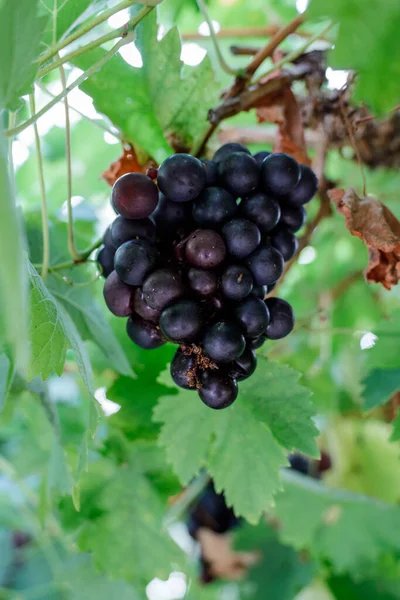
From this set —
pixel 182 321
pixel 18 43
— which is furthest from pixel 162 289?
pixel 18 43

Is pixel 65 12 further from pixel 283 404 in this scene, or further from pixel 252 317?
pixel 283 404

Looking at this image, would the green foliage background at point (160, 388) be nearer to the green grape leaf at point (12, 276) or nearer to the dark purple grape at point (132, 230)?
the green grape leaf at point (12, 276)

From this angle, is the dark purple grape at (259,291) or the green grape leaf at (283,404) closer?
the dark purple grape at (259,291)

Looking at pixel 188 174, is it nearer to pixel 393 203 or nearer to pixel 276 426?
pixel 276 426

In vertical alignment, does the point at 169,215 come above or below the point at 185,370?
above

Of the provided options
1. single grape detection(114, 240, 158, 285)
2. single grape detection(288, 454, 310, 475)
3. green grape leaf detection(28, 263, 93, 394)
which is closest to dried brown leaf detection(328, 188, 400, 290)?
single grape detection(114, 240, 158, 285)

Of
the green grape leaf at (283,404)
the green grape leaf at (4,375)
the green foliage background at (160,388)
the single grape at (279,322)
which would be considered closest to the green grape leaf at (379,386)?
the green foliage background at (160,388)

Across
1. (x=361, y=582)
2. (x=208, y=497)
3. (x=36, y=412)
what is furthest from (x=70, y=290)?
Answer: (x=361, y=582)
